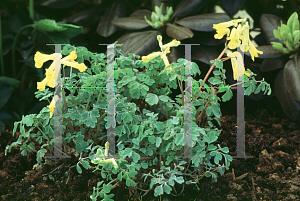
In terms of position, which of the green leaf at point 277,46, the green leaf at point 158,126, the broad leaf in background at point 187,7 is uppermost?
the broad leaf in background at point 187,7

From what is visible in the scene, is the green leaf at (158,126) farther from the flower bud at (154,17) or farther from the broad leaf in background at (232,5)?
the broad leaf in background at (232,5)

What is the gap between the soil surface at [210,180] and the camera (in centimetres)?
90

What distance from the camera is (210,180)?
951mm

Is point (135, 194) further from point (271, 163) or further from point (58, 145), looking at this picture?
point (271, 163)

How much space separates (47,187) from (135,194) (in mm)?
277

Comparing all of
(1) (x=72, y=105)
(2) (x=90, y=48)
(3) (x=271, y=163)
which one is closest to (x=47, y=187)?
(1) (x=72, y=105)

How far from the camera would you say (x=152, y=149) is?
2.93 feet

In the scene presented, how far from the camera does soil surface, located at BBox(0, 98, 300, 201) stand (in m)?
0.90

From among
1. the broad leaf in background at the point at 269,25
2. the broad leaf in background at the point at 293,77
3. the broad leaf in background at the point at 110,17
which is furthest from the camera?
the broad leaf in background at the point at 110,17
